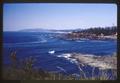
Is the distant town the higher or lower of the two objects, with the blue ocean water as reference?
higher

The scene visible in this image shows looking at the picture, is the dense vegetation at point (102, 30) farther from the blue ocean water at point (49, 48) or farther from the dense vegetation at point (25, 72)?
the dense vegetation at point (25, 72)

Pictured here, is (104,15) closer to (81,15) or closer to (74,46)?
(81,15)

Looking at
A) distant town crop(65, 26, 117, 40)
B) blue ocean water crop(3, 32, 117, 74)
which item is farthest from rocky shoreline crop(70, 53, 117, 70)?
distant town crop(65, 26, 117, 40)

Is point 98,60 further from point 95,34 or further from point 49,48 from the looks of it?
point 49,48

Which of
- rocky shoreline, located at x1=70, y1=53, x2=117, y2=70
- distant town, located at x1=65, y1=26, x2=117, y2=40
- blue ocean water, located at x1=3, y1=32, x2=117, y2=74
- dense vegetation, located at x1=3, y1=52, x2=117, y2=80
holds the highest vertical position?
distant town, located at x1=65, y1=26, x2=117, y2=40

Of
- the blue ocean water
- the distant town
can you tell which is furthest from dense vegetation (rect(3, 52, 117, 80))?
the distant town

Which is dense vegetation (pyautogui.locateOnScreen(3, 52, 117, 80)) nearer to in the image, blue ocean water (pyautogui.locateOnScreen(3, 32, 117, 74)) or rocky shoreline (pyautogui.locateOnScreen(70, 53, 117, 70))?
blue ocean water (pyautogui.locateOnScreen(3, 32, 117, 74))

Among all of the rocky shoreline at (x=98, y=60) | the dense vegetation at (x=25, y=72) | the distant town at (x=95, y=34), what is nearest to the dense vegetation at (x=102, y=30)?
the distant town at (x=95, y=34)

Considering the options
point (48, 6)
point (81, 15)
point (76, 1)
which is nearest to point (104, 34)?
point (81, 15)

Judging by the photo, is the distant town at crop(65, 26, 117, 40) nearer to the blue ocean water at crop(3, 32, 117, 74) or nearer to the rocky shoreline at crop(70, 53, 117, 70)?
the blue ocean water at crop(3, 32, 117, 74)
